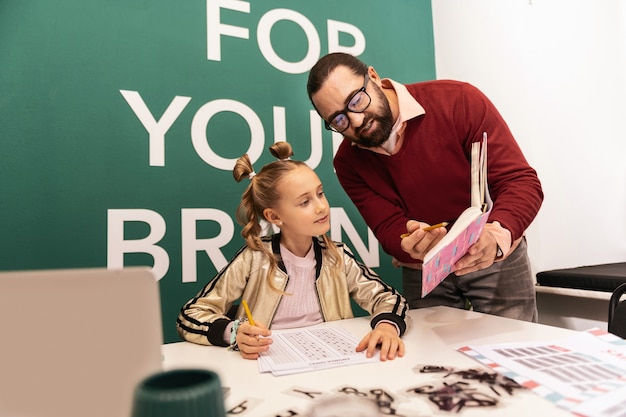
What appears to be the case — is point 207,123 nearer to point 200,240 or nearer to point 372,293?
point 200,240

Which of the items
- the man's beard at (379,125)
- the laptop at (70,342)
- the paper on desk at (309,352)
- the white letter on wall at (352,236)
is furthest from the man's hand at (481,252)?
the white letter on wall at (352,236)

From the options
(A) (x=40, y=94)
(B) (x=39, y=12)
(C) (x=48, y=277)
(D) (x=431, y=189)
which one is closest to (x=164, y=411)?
(C) (x=48, y=277)

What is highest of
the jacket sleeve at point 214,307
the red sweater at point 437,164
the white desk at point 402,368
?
the red sweater at point 437,164

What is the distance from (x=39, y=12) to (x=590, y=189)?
2665 millimetres

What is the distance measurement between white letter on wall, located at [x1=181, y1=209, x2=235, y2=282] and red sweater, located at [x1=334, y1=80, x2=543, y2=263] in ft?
2.16

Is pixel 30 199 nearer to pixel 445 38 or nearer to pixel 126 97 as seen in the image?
pixel 126 97

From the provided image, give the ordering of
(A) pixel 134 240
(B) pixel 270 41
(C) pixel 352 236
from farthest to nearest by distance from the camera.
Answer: (C) pixel 352 236
(B) pixel 270 41
(A) pixel 134 240

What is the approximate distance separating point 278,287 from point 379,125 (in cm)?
58

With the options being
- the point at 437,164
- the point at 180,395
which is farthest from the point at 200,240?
the point at 180,395

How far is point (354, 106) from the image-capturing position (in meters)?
1.28

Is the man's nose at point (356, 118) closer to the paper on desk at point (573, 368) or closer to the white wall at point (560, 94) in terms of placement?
the paper on desk at point (573, 368)

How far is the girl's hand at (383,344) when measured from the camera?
859 mm

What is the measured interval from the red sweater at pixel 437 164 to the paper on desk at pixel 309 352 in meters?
0.39

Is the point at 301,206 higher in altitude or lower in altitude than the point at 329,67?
lower
